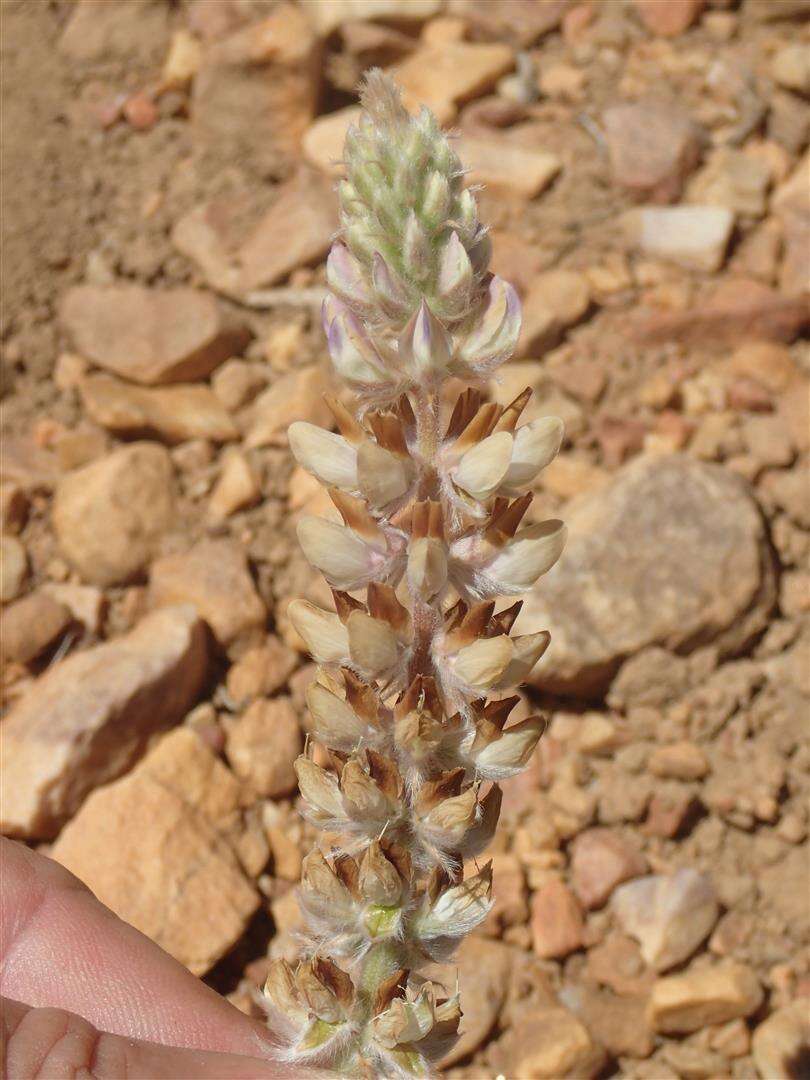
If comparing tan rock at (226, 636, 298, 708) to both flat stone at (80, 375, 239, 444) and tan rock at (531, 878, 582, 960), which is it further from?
tan rock at (531, 878, 582, 960)

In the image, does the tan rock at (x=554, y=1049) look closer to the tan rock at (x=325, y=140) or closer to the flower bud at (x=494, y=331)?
the flower bud at (x=494, y=331)

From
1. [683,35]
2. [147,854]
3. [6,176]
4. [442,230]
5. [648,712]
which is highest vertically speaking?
[442,230]

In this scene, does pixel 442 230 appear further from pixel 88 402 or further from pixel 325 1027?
pixel 88 402

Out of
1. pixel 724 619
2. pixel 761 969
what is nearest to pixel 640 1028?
pixel 761 969

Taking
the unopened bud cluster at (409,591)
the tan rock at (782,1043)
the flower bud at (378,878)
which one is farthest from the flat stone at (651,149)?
the flower bud at (378,878)

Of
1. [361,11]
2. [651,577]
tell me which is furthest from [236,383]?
[361,11]

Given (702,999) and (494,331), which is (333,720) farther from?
(702,999)

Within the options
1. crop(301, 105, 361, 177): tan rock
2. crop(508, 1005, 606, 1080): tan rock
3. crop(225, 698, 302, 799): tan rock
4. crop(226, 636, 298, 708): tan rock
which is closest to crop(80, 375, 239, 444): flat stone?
crop(226, 636, 298, 708): tan rock
